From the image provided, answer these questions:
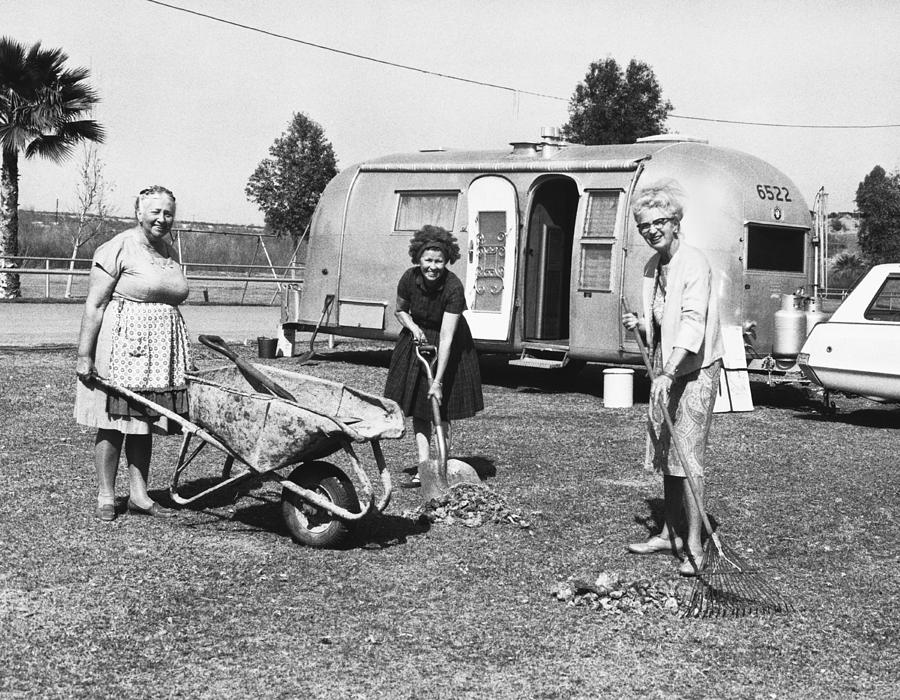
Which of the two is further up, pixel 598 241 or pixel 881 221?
pixel 881 221

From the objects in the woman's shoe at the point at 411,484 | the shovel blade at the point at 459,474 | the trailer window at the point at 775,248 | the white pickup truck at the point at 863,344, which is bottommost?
the woman's shoe at the point at 411,484

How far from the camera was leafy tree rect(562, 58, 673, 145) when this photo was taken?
111 feet

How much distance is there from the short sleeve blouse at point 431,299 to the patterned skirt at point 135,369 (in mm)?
1588

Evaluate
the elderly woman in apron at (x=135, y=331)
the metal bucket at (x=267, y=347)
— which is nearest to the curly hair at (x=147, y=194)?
the elderly woman in apron at (x=135, y=331)

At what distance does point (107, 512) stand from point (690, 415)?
10.4 feet

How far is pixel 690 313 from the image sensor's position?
209 inches

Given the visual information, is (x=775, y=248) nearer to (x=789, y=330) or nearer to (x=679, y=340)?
(x=789, y=330)

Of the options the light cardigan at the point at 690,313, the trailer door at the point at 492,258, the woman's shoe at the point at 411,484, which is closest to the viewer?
the light cardigan at the point at 690,313

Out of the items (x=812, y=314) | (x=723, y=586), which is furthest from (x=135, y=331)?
(x=812, y=314)

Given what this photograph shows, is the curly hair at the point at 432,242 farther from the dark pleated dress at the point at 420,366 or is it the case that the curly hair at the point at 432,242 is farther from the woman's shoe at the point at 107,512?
the woman's shoe at the point at 107,512

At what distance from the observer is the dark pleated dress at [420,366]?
729 centimetres

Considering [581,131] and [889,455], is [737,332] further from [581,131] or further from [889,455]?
[581,131]

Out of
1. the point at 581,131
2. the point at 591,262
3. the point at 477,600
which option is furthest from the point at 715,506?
the point at 581,131

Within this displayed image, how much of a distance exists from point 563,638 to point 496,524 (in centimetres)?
182
